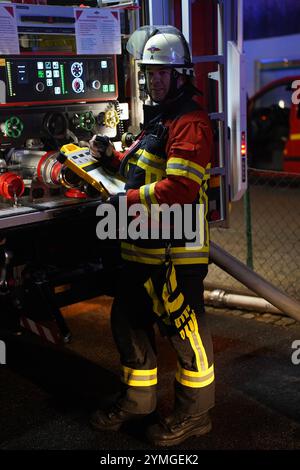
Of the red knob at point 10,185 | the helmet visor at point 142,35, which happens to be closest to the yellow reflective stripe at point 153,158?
the helmet visor at point 142,35

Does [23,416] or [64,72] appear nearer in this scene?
[23,416]

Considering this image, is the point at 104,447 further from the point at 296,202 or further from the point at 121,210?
the point at 296,202

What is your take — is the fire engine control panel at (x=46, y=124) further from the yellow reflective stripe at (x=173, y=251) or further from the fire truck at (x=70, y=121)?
the yellow reflective stripe at (x=173, y=251)

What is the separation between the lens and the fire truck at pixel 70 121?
371cm

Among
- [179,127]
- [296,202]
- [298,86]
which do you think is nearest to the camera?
[179,127]

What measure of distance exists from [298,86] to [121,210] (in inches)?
321

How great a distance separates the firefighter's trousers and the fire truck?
539 mm

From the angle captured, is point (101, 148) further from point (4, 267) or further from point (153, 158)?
point (4, 267)

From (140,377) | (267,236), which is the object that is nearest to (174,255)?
(140,377)

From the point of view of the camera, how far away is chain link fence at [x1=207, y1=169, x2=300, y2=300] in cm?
597

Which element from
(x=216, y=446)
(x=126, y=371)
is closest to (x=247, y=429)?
(x=216, y=446)

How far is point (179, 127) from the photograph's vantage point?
314 centimetres

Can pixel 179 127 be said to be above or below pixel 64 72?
below

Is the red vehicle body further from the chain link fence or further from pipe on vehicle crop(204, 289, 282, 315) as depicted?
pipe on vehicle crop(204, 289, 282, 315)
